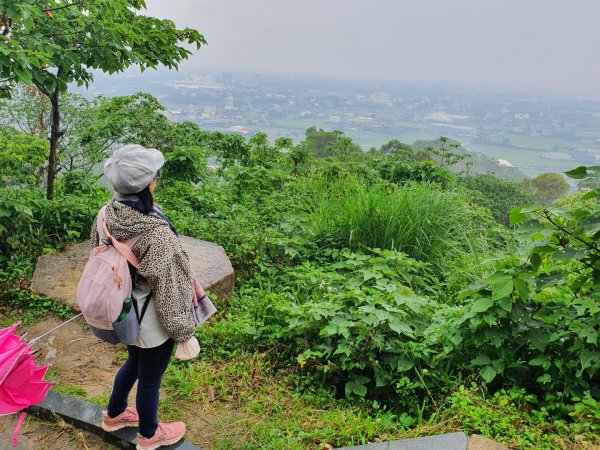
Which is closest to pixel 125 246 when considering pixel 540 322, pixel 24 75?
pixel 24 75

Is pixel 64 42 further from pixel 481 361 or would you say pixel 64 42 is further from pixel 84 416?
pixel 481 361

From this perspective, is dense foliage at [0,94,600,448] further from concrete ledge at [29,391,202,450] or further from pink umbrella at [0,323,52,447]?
pink umbrella at [0,323,52,447]

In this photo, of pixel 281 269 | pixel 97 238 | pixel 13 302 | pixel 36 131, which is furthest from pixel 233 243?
pixel 36 131

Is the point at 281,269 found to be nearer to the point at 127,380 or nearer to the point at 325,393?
the point at 325,393

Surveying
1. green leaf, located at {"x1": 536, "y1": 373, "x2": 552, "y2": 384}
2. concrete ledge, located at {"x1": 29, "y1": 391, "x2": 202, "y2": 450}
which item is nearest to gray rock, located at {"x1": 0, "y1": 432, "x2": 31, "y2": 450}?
concrete ledge, located at {"x1": 29, "y1": 391, "x2": 202, "y2": 450}

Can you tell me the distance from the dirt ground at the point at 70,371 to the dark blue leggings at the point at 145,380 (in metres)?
0.32

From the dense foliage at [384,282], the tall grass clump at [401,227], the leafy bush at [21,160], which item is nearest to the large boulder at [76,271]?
the dense foliage at [384,282]

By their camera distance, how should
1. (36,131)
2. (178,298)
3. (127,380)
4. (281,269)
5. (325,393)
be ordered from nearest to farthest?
1. (178,298)
2. (127,380)
3. (325,393)
4. (281,269)
5. (36,131)

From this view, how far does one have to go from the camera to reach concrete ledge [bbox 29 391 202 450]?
2.42 m

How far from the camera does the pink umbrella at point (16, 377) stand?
1778 millimetres

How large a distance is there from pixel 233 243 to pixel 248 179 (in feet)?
6.40

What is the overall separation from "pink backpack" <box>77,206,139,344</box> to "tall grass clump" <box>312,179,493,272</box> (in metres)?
2.95

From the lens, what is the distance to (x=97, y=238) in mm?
2156

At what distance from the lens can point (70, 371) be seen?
10.4ft
